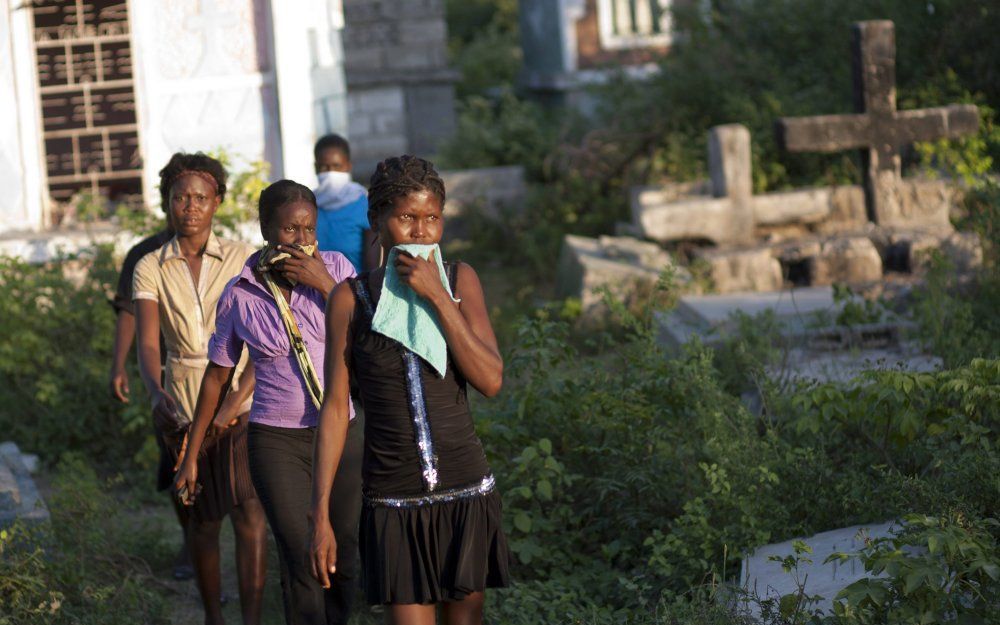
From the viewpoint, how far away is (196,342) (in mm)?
5090

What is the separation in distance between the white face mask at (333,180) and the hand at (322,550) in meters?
2.92

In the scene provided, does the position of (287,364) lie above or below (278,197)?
below

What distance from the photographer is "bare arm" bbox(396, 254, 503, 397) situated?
3.34 metres

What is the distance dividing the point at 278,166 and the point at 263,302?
5048mm

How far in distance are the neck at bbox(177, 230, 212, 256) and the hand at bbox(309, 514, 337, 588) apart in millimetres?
1998

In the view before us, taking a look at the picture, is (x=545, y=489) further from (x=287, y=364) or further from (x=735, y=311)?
(x=735, y=311)

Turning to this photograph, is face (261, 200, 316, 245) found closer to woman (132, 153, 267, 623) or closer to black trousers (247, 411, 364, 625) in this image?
black trousers (247, 411, 364, 625)

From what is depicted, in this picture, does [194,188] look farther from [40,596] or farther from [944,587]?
[944,587]

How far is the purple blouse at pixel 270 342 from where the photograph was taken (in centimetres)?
430

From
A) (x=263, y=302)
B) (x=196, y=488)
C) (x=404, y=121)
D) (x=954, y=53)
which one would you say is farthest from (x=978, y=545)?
(x=404, y=121)

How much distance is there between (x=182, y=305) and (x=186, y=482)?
754 mm

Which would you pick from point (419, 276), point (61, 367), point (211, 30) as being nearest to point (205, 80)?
point (211, 30)

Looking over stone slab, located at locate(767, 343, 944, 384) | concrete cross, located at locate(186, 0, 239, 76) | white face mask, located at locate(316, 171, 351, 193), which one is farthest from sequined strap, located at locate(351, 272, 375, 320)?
concrete cross, located at locate(186, 0, 239, 76)

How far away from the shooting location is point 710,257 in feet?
31.4
